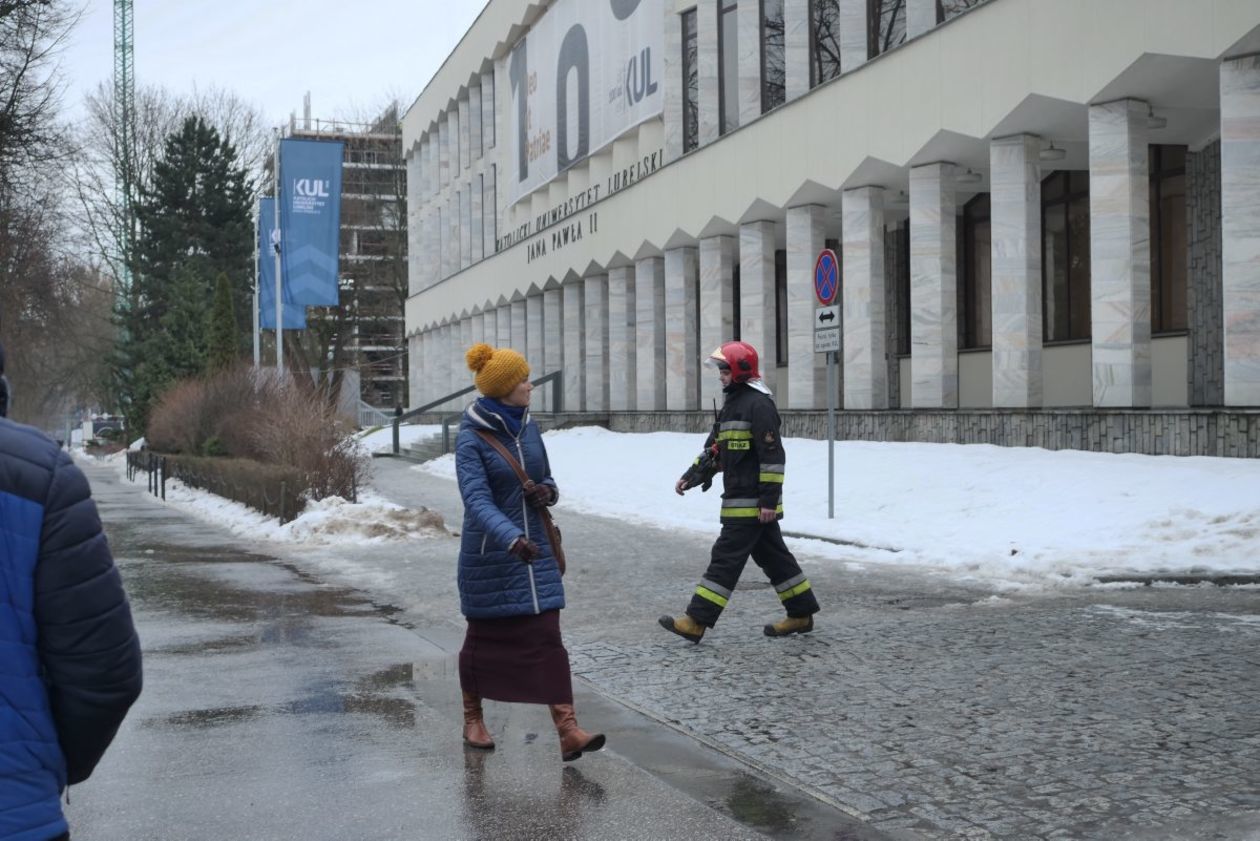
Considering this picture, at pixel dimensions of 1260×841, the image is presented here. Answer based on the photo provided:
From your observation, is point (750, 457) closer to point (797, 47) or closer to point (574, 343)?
point (797, 47)

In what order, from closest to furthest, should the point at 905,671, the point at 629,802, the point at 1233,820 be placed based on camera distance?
the point at 1233,820 < the point at 629,802 < the point at 905,671

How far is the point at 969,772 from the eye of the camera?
237 inches

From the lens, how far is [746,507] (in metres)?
9.48

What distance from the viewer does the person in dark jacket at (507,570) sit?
21.1 ft

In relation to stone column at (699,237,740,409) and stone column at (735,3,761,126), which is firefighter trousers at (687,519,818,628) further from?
stone column at (699,237,740,409)

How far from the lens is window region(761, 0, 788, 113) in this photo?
32562 millimetres

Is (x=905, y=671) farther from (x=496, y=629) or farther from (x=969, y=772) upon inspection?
(x=496, y=629)

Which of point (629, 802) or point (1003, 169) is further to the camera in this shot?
point (1003, 169)

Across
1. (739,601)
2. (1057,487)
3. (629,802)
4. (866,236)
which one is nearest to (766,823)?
(629,802)

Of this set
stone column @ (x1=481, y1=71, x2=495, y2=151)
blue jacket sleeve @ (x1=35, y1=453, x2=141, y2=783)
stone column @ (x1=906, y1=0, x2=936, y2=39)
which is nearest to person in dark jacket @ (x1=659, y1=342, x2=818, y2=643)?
blue jacket sleeve @ (x1=35, y1=453, x2=141, y2=783)

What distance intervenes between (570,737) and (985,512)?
37.2 ft

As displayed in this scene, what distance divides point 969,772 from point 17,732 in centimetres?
420

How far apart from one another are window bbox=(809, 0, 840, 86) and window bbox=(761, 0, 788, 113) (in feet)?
5.12

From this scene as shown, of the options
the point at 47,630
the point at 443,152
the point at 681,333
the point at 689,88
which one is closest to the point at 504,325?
the point at 443,152
